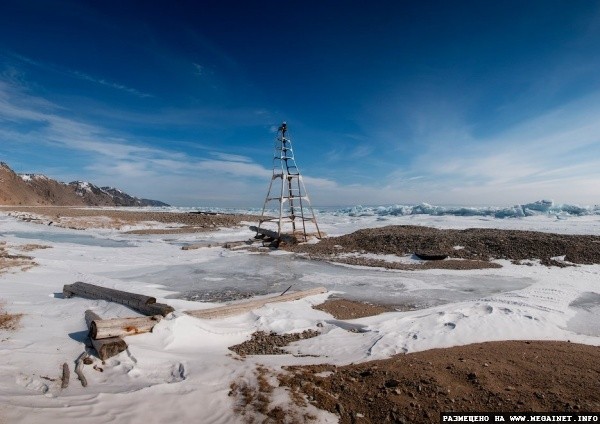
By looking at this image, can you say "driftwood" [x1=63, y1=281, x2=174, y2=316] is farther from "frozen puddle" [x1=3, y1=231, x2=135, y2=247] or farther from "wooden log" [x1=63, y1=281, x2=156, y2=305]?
"frozen puddle" [x1=3, y1=231, x2=135, y2=247]

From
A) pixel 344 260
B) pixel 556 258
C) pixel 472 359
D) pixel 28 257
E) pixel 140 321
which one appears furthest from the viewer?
pixel 344 260

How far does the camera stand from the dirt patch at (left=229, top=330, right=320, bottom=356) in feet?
20.3

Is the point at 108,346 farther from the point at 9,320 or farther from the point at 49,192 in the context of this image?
the point at 49,192

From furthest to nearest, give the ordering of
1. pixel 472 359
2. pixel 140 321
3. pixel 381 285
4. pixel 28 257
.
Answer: pixel 28 257, pixel 381 285, pixel 140 321, pixel 472 359

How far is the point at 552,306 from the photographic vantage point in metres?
8.16

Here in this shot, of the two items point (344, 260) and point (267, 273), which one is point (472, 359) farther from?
point (344, 260)

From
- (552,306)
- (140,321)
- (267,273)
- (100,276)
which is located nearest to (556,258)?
(552,306)

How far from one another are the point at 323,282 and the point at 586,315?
267 inches

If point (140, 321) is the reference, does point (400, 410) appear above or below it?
below

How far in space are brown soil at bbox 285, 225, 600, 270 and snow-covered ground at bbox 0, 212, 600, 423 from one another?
117cm

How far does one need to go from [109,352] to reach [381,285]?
820 centimetres

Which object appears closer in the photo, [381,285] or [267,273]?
[381,285]

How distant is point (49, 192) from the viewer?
115 m

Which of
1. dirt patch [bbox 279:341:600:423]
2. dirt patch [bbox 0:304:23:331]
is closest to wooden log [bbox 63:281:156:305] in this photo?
dirt patch [bbox 0:304:23:331]
